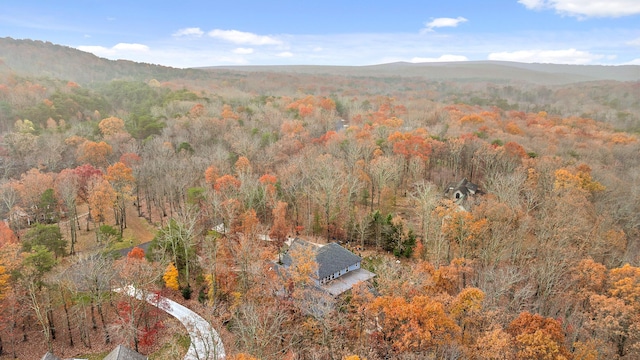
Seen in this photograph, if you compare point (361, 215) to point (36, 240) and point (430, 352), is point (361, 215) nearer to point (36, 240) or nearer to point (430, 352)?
point (430, 352)

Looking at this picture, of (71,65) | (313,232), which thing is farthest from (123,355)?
(71,65)

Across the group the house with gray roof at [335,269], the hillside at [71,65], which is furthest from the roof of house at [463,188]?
the hillside at [71,65]

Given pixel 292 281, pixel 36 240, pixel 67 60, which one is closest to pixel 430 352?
pixel 292 281

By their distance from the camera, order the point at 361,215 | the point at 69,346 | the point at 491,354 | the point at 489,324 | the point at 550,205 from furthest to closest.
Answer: the point at 361,215
the point at 550,205
the point at 69,346
the point at 489,324
the point at 491,354

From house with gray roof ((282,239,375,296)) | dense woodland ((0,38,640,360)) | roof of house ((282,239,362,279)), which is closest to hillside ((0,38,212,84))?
dense woodland ((0,38,640,360))

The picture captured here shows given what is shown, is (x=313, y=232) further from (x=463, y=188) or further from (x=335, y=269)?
(x=463, y=188)

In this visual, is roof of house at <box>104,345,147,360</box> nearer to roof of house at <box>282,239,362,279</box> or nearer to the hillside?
roof of house at <box>282,239,362,279</box>
